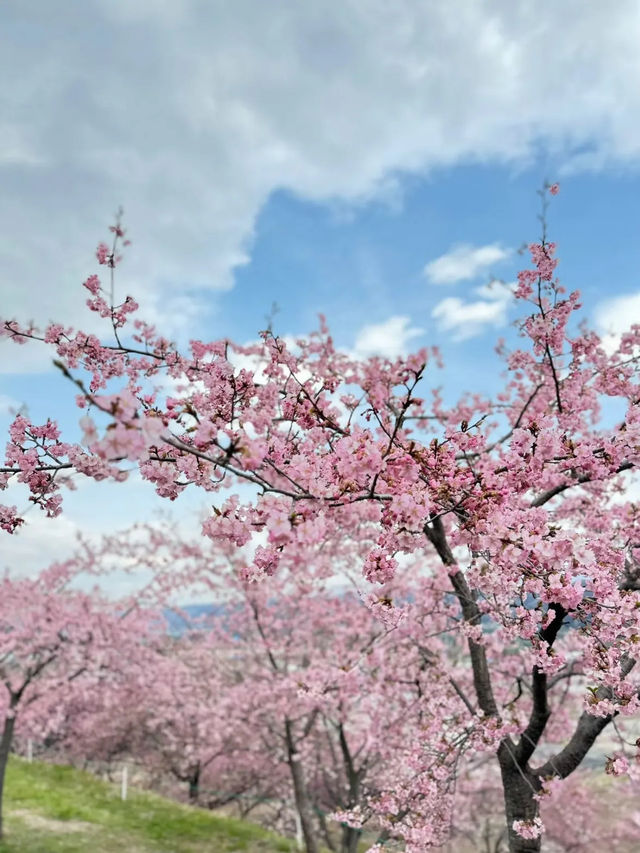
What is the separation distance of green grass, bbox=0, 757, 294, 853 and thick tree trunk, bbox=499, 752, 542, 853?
34.3 ft

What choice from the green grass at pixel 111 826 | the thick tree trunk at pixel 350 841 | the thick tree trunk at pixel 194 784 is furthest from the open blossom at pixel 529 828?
the thick tree trunk at pixel 194 784

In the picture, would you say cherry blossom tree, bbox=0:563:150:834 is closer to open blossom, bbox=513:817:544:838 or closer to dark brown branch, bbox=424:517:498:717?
dark brown branch, bbox=424:517:498:717

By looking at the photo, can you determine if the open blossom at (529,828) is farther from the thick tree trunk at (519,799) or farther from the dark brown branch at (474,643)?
the dark brown branch at (474,643)

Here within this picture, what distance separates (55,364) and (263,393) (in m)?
2.95

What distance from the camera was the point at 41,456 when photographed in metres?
4.34

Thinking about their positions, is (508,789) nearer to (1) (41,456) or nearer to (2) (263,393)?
(2) (263,393)

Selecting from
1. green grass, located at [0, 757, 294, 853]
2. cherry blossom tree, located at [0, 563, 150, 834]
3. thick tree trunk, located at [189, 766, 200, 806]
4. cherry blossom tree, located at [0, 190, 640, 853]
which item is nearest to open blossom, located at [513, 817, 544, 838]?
cherry blossom tree, located at [0, 190, 640, 853]

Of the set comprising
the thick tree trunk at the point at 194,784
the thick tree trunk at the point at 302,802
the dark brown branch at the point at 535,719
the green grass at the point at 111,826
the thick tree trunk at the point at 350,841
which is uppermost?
the dark brown branch at the point at 535,719

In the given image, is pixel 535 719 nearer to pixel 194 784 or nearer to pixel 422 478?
pixel 422 478

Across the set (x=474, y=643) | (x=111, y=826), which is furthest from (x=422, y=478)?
(x=111, y=826)

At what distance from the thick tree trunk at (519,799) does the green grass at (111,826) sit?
412 inches

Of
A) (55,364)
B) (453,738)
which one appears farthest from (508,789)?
(55,364)

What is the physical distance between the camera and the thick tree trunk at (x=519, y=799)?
6090 millimetres

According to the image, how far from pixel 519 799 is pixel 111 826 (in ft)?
42.0
